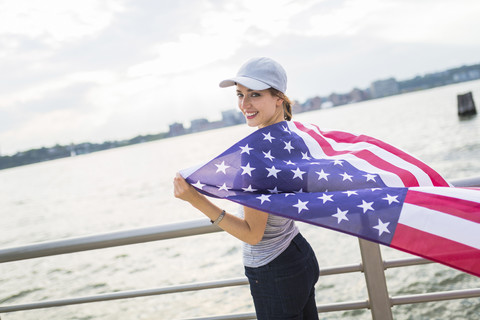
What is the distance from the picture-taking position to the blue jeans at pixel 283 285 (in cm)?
179

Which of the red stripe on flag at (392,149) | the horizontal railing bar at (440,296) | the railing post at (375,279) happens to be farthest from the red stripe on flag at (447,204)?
the horizontal railing bar at (440,296)

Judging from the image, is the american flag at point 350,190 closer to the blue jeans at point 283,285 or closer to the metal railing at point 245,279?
the blue jeans at point 283,285

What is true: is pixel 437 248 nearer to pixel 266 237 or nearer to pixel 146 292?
pixel 266 237

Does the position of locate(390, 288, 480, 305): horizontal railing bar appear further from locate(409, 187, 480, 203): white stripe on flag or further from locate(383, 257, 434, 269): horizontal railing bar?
locate(409, 187, 480, 203): white stripe on flag

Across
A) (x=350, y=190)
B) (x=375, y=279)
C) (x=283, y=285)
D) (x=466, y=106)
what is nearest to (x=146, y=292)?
(x=283, y=285)

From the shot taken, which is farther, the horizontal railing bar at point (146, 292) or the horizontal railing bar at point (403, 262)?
the horizontal railing bar at point (146, 292)

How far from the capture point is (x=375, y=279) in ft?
7.70

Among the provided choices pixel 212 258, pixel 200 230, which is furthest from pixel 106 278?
pixel 200 230

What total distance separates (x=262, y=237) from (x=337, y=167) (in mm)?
503

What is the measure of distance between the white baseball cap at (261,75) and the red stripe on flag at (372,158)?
341 millimetres

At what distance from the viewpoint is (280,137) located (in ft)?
6.33

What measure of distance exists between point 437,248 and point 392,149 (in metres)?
0.77

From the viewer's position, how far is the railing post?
7.54 feet

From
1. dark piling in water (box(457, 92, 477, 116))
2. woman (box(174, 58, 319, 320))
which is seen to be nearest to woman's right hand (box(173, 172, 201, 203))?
woman (box(174, 58, 319, 320))
